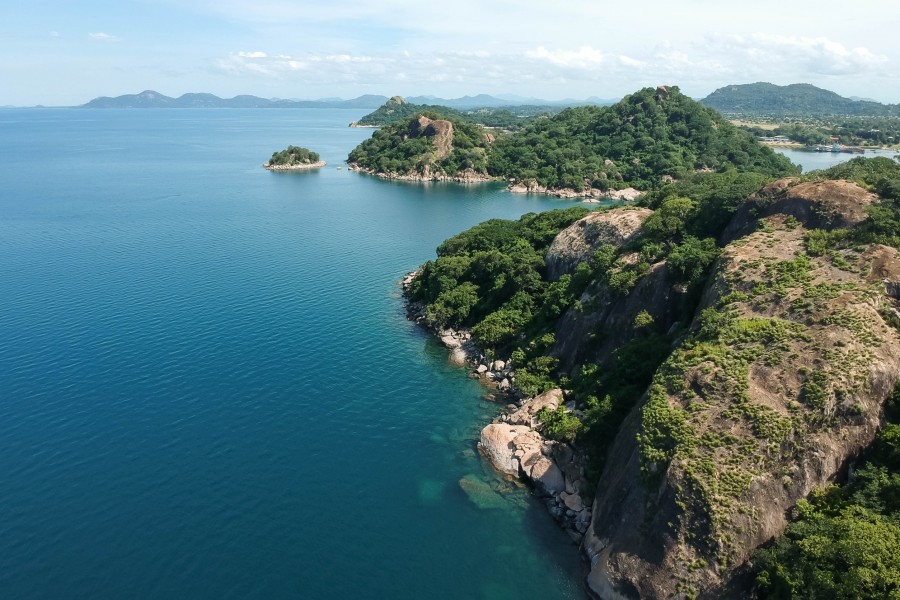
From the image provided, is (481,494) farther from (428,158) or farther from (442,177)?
(428,158)

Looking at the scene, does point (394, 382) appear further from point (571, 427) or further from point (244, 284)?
point (244, 284)

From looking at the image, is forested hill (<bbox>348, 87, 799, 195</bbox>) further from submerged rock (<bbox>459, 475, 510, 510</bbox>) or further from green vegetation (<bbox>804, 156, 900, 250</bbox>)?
submerged rock (<bbox>459, 475, 510, 510</bbox>)

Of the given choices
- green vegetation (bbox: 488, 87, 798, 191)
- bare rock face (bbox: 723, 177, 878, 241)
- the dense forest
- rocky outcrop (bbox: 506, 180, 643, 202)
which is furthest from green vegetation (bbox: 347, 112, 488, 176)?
bare rock face (bbox: 723, 177, 878, 241)

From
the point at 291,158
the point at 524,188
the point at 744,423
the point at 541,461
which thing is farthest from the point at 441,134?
the point at 744,423

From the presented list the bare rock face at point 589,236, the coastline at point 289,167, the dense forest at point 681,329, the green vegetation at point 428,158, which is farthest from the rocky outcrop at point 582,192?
the bare rock face at point 589,236

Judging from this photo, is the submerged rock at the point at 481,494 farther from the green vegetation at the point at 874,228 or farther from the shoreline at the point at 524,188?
the shoreline at the point at 524,188

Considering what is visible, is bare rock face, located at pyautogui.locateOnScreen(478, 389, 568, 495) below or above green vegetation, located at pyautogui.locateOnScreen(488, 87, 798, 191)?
below

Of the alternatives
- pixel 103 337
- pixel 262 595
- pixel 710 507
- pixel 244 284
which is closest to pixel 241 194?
pixel 244 284
